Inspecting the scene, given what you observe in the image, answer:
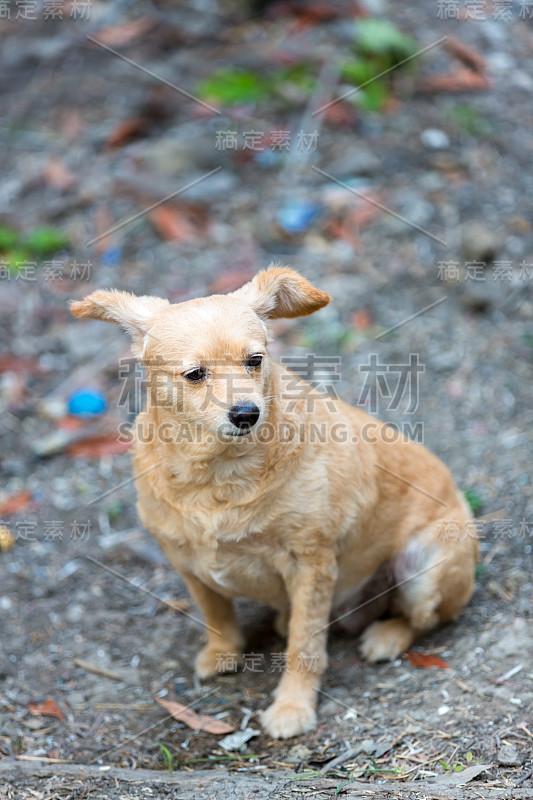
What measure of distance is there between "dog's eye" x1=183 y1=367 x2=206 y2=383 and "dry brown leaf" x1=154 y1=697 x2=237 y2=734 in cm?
188

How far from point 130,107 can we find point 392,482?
6.04 metres


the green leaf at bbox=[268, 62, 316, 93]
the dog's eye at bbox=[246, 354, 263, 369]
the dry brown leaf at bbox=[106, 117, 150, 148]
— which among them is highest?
the dog's eye at bbox=[246, 354, 263, 369]

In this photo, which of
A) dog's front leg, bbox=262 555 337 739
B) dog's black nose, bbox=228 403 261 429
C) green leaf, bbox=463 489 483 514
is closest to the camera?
dog's black nose, bbox=228 403 261 429

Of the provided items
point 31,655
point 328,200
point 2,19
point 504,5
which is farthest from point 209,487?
point 2,19

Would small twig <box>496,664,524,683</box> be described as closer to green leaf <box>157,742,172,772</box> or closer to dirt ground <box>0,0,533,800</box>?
dirt ground <box>0,0,533,800</box>

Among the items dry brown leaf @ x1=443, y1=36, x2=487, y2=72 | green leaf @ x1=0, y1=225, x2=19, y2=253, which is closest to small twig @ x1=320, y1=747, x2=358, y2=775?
green leaf @ x1=0, y1=225, x2=19, y2=253

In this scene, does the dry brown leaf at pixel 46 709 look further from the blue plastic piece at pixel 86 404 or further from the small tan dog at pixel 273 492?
the blue plastic piece at pixel 86 404

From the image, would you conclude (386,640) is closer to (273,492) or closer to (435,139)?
(273,492)

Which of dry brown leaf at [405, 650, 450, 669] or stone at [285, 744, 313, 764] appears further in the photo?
dry brown leaf at [405, 650, 450, 669]

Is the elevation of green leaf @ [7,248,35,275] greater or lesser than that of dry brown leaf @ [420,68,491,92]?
lesser

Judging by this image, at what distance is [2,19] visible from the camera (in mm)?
9703

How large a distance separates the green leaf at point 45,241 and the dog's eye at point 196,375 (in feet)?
15.9

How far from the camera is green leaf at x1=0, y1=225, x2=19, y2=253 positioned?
798 cm

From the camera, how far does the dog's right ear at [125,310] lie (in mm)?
4023
